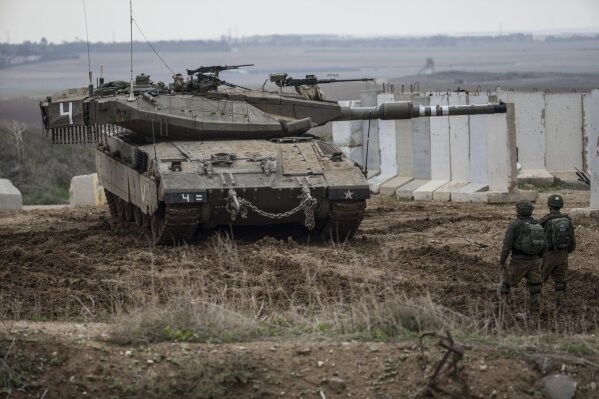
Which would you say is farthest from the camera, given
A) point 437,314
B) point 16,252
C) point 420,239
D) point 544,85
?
point 544,85

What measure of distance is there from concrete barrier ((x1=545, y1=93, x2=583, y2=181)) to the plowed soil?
13.5ft

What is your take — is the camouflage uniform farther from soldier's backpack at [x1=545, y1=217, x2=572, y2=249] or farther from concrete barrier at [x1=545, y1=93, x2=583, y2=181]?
concrete barrier at [x1=545, y1=93, x2=583, y2=181]

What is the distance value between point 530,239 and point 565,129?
12602mm


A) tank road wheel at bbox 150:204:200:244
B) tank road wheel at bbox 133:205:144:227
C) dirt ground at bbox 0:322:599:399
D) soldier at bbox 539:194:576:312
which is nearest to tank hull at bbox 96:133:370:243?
tank road wheel at bbox 150:204:200:244

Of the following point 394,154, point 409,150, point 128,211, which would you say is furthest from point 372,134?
point 128,211

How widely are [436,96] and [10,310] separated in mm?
13169

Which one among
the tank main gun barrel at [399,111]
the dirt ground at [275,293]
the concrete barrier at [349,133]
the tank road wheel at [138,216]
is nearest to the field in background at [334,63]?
the concrete barrier at [349,133]

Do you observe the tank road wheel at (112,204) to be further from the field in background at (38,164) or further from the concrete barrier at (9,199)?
the field in background at (38,164)

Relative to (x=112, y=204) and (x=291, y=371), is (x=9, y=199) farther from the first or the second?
(x=291, y=371)

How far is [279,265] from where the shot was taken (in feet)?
47.8

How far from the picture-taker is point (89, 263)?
15250 mm

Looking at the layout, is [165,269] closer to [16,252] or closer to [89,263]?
[89,263]

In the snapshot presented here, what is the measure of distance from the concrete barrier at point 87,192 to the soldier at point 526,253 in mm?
13563

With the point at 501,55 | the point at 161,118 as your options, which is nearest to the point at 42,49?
the point at 501,55
